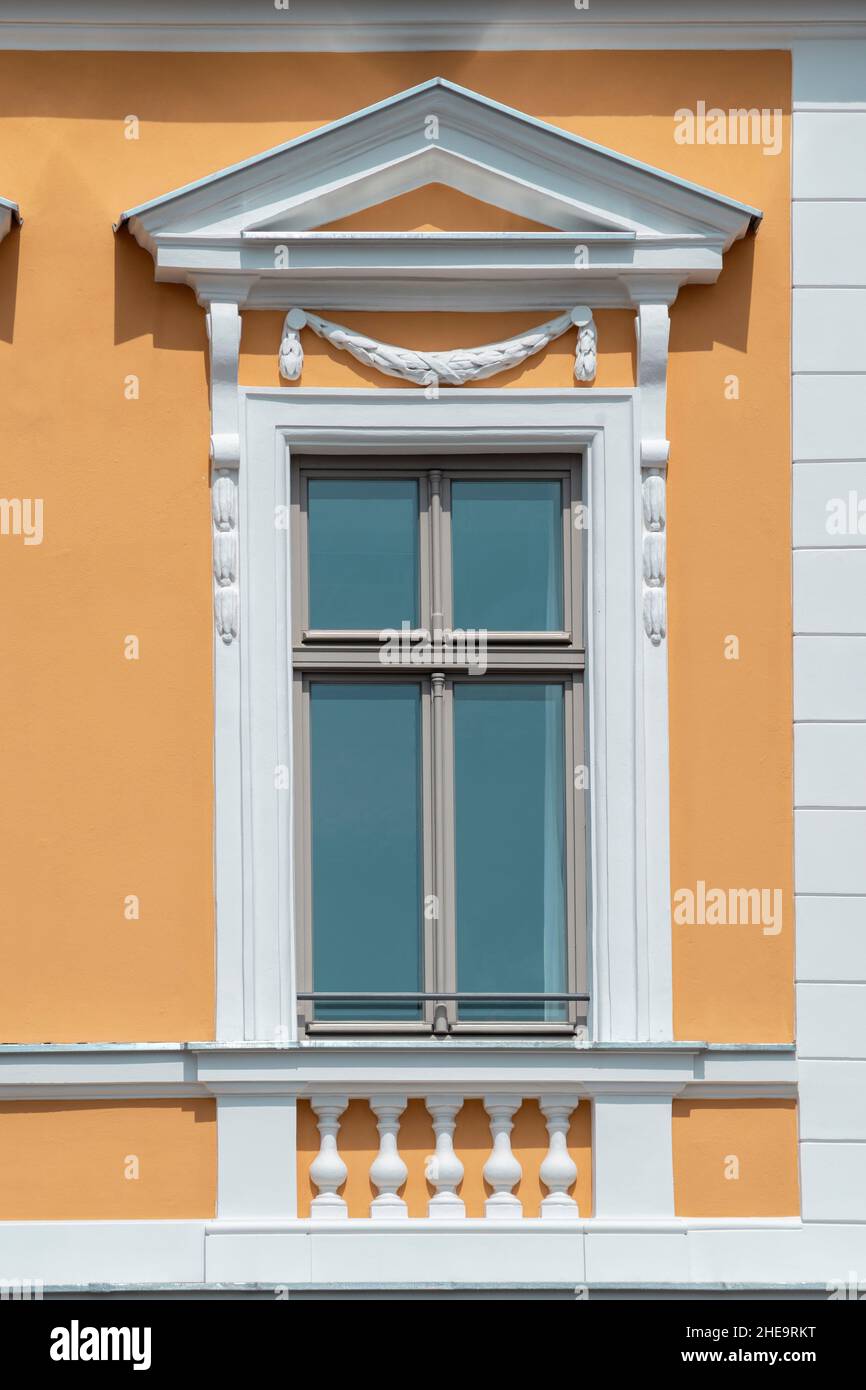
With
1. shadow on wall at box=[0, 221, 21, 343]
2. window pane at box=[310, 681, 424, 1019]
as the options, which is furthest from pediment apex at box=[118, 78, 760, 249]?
window pane at box=[310, 681, 424, 1019]

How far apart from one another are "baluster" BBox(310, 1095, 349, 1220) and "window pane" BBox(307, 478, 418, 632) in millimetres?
1758

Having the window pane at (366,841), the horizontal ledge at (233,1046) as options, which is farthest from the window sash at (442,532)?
the horizontal ledge at (233,1046)

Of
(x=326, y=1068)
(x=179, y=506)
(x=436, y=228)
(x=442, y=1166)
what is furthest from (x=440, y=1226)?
(x=436, y=228)

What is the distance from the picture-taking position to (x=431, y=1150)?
29.7ft

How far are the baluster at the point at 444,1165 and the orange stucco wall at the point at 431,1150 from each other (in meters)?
0.04

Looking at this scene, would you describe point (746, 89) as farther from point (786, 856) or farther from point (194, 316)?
point (786, 856)

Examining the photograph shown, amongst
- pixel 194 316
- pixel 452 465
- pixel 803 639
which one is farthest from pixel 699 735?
pixel 194 316

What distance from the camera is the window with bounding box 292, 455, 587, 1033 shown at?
9273 mm

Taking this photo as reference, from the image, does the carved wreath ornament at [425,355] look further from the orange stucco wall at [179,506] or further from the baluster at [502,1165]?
the baluster at [502,1165]

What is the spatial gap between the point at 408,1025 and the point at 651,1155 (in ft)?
3.24

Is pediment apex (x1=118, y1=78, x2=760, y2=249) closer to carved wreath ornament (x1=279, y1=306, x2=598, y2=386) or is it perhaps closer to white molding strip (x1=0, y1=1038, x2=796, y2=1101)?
carved wreath ornament (x1=279, y1=306, x2=598, y2=386)

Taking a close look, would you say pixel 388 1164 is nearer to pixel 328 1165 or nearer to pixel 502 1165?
pixel 328 1165

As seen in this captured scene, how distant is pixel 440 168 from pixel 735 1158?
151 inches
